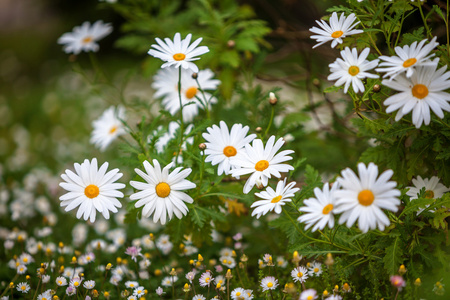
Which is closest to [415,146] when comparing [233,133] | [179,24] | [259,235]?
[233,133]

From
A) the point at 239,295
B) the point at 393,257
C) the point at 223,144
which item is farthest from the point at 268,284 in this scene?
the point at 223,144

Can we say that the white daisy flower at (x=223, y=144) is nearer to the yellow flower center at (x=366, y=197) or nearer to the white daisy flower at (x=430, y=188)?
the yellow flower center at (x=366, y=197)

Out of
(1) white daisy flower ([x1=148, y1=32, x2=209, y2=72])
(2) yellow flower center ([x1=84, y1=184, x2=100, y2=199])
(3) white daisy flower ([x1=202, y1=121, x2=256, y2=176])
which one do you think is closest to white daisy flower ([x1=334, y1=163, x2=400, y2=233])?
(3) white daisy flower ([x1=202, y1=121, x2=256, y2=176])

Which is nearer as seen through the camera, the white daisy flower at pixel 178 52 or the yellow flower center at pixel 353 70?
the yellow flower center at pixel 353 70

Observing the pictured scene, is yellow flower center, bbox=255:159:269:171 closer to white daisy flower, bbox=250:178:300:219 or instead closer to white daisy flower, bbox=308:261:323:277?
white daisy flower, bbox=250:178:300:219

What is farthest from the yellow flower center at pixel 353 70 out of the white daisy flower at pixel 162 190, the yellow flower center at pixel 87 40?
the yellow flower center at pixel 87 40

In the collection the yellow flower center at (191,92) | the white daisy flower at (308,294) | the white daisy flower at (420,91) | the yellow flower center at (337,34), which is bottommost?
the white daisy flower at (308,294)

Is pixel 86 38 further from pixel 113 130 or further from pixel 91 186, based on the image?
pixel 91 186

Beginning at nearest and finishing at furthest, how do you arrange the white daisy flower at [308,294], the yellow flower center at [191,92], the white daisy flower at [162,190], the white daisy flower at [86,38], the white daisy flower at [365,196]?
the white daisy flower at [365,196] < the white daisy flower at [308,294] < the white daisy flower at [162,190] < the yellow flower center at [191,92] < the white daisy flower at [86,38]

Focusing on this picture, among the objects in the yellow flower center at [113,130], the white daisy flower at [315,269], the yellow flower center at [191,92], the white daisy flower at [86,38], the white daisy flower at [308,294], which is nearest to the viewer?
the white daisy flower at [308,294]
